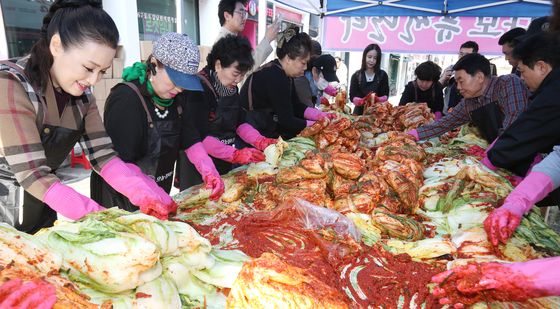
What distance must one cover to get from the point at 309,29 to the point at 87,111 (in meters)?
12.4

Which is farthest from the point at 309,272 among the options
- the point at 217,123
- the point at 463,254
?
the point at 217,123

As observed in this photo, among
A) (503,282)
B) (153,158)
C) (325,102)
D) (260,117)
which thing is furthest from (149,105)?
(325,102)

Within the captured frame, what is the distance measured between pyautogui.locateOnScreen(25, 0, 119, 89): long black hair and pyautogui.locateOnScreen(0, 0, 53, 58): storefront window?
4143 millimetres

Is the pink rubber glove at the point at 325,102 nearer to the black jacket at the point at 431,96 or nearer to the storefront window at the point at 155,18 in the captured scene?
the black jacket at the point at 431,96

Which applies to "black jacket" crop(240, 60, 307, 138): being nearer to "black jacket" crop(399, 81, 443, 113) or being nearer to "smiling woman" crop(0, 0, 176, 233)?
"smiling woman" crop(0, 0, 176, 233)

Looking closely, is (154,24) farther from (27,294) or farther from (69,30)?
(27,294)

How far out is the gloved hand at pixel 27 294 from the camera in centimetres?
95

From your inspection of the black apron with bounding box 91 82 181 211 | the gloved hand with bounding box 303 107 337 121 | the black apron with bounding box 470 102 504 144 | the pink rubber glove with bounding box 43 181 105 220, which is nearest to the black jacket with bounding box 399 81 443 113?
the black apron with bounding box 470 102 504 144

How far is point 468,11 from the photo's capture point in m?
6.41

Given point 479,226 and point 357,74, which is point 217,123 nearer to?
point 479,226

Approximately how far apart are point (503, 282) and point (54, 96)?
224 cm

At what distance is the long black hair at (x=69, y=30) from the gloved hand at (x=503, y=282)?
6.27ft

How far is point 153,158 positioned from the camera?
2.48 meters

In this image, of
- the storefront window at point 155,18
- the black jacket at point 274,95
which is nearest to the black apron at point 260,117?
the black jacket at point 274,95
